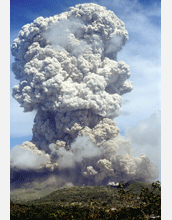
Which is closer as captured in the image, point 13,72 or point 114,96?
point 114,96

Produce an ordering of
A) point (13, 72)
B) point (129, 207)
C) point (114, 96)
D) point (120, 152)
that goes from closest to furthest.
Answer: point (129, 207)
point (120, 152)
point (114, 96)
point (13, 72)

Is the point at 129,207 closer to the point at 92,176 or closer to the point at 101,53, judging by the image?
the point at 92,176

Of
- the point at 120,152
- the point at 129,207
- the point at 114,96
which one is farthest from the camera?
the point at 114,96

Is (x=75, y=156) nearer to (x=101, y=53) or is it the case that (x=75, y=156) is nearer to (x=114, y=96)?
(x=114, y=96)

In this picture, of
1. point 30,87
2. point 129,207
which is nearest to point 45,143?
point 30,87

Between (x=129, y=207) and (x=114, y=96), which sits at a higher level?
(x=114, y=96)

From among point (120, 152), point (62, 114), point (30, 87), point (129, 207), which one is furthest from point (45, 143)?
point (129, 207)

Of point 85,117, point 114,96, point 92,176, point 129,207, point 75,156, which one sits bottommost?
point 129,207
